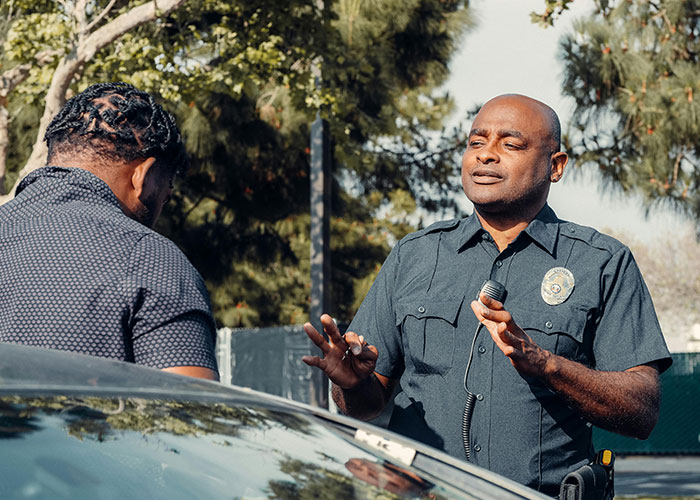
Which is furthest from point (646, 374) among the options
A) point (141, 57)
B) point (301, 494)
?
point (141, 57)

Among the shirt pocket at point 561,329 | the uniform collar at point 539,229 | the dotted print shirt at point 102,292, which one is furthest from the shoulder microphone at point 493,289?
the dotted print shirt at point 102,292

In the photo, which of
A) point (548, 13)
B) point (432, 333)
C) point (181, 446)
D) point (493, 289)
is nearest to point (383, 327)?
point (432, 333)

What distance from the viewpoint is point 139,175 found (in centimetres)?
240

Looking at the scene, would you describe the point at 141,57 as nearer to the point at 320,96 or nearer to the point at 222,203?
the point at 320,96

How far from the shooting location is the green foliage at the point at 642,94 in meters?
12.0

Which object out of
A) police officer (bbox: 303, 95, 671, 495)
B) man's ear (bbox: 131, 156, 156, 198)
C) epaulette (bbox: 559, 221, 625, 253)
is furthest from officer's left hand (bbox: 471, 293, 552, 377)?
man's ear (bbox: 131, 156, 156, 198)

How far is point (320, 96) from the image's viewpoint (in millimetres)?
10469

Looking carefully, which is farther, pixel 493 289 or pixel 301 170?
pixel 301 170

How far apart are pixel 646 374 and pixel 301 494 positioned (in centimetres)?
126

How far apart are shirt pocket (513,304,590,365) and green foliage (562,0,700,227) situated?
9.83 metres

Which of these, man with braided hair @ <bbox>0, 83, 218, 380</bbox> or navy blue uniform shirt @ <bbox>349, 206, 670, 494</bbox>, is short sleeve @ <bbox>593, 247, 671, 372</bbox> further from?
man with braided hair @ <bbox>0, 83, 218, 380</bbox>

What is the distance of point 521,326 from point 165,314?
0.90m

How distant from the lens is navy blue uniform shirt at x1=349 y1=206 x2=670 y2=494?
98.1 inches

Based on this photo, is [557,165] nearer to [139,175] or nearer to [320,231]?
[139,175]
